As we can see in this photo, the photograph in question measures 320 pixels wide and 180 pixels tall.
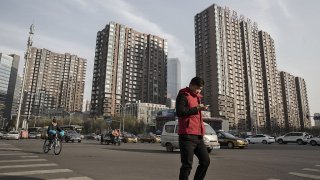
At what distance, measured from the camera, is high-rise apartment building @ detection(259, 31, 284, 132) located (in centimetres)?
13600

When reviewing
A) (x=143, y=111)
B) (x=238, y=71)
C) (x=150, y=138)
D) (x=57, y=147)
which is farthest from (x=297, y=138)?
(x=143, y=111)

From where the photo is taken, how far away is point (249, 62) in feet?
436

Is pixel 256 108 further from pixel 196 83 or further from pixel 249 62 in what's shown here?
pixel 196 83

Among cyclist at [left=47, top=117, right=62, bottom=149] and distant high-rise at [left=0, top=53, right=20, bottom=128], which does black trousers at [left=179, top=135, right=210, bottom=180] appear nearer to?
cyclist at [left=47, top=117, right=62, bottom=149]

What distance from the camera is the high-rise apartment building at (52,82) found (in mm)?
145500

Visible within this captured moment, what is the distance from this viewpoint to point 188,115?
15.3 feet

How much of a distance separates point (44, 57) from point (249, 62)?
102 metres

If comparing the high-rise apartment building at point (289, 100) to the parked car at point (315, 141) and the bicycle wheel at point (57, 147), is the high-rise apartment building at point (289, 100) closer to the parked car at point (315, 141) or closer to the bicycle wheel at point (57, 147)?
the parked car at point (315, 141)

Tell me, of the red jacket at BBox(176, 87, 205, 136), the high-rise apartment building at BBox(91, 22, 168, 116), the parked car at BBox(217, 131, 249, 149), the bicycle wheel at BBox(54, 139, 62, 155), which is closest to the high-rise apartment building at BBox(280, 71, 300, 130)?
the high-rise apartment building at BBox(91, 22, 168, 116)

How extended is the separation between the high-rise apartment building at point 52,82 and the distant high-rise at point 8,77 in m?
10.9

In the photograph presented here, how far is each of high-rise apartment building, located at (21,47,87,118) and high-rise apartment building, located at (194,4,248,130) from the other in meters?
70.6

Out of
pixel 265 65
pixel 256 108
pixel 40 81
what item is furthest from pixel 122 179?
pixel 40 81

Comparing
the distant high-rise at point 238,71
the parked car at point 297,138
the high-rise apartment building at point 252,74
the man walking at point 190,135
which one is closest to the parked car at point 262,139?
the parked car at point 297,138

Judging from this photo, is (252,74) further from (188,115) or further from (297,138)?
(188,115)
